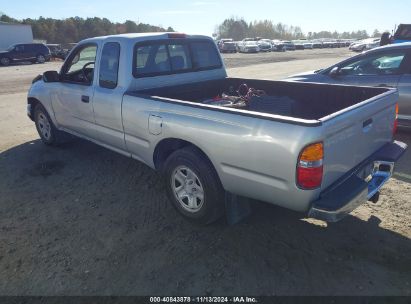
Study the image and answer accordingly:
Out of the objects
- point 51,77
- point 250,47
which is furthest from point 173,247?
point 250,47

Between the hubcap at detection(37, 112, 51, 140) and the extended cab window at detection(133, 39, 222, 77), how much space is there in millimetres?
2576

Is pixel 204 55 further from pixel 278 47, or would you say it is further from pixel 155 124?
pixel 278 47

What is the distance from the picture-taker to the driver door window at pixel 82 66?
16.4 ft

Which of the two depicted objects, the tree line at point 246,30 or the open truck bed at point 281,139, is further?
the tree line at point 246,30

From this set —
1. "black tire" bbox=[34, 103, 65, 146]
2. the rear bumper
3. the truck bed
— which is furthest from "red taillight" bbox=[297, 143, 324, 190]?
"black tire" bbox=[34, 103, 65, 146]

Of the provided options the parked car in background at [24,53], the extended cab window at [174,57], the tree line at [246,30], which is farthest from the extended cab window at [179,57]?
the tree line at [246,30]

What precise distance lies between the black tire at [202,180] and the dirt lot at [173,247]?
6.9 inches

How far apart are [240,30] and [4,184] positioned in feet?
358

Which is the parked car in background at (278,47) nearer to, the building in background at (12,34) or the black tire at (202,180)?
the building in background at (12,34)

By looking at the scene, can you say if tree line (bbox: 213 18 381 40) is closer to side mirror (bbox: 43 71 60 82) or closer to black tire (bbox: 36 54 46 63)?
black tire (bbox: 36 54 46 63)

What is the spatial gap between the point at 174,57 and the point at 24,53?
95.3 feet

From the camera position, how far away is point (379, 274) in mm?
2980

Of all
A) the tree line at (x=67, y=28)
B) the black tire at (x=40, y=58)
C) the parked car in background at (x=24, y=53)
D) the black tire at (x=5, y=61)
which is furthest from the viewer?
the tree line at (x=67, y=28)

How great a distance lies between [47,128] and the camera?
6.23 m
